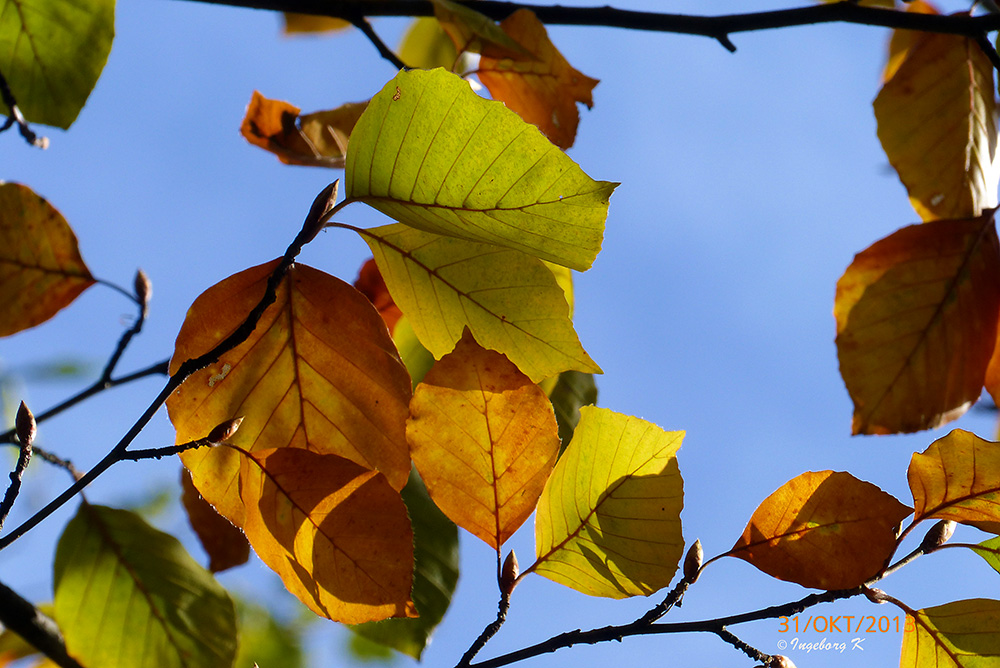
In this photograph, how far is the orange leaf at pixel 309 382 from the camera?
530 millimetres

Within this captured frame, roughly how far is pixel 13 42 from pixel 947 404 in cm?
104

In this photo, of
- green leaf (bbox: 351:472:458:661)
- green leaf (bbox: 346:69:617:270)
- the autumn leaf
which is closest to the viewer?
green leaf (bbox: 346:69:617:270)

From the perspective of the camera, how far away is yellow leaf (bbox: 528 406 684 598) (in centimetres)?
51

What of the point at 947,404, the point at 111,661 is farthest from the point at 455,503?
the point at 947,404

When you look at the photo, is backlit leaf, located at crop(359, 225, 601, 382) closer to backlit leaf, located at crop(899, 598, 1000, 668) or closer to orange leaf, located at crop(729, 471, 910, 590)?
orange leaf, located at crop(729, 471, 910, 590)

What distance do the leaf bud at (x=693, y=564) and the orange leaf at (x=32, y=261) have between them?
2.22 feet

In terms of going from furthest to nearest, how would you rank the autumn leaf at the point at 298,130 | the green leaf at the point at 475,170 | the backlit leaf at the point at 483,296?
the autumn leaf at the point at 298,130
the backlit leaf at the point at 483,296
the green leaf at the point at 475,170

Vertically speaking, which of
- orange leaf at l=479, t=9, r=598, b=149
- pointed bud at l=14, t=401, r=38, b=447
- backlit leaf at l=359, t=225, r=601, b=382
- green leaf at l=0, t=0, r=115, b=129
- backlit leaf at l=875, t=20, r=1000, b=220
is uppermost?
backlit leaf at l=875, t=20, r=1000, b=220

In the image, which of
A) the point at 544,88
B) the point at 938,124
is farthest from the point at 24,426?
the point at 938,124

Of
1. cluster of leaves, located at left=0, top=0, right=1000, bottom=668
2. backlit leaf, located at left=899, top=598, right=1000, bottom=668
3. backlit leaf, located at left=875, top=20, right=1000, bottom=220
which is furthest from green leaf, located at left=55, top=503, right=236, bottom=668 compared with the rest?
backlit leaf, located at left=875, top=20, right=1000, bottom=220

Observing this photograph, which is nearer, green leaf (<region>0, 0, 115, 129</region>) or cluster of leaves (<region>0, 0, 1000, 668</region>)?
cluster of leaves (<region>0, 0, 1000, 668</region>)

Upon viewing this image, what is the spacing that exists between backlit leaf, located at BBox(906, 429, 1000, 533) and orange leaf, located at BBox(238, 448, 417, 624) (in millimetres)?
394

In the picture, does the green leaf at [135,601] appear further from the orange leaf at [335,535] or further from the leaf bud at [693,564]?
the leaf bud at [693,564]

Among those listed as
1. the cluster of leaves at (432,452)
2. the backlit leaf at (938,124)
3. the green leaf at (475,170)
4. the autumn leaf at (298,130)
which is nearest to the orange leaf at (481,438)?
the cluster of leaves at (432,452)
